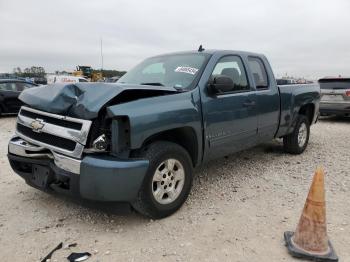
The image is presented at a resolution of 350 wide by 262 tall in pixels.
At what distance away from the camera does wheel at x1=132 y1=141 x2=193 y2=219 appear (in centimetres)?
369

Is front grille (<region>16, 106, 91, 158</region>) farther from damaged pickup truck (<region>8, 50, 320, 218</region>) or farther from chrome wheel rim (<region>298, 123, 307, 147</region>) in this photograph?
chrome wheel rim (<region>298, 123, 307, 147</region>)

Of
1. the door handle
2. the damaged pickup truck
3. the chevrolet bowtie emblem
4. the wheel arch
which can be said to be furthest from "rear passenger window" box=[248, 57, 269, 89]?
the chevrolet bowtie emblem

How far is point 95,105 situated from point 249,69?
2.84m

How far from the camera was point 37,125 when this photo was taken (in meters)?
3.83

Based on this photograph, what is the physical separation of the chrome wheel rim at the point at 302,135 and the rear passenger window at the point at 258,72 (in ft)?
5.33

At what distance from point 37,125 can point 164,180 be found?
142 cm

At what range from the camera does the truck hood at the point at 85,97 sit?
343 cm

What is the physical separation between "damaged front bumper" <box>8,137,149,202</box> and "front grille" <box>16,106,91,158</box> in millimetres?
80

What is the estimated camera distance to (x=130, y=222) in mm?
3914

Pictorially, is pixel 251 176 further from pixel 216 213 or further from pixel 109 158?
pixel 109 158

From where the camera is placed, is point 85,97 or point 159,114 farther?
point 159,114

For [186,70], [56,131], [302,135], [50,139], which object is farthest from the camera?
[302,135]

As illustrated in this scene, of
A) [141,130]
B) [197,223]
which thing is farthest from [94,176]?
[197,223]

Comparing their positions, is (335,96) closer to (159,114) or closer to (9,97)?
(159,114)
